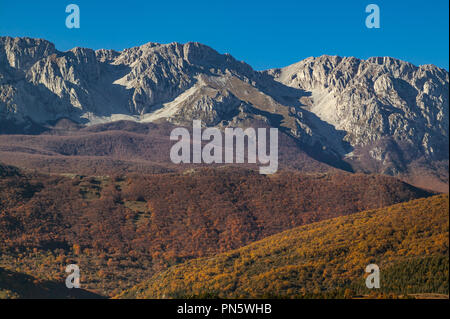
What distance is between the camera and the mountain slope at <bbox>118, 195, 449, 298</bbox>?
60031mm

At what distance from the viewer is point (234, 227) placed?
143 metres

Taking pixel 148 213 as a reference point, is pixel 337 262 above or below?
below

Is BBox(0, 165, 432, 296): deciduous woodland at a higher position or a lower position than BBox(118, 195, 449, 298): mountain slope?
higher

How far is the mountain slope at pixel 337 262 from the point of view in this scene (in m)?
60.0

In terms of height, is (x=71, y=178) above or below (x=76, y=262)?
above

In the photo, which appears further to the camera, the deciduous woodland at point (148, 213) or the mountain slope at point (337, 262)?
the deciduous woodland at point (148, 213)

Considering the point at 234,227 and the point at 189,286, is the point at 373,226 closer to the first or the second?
the point at 189,286

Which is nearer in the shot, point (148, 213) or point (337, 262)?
Result: point (337, 262)

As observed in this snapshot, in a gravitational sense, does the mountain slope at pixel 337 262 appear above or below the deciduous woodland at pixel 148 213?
below

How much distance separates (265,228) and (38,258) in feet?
198

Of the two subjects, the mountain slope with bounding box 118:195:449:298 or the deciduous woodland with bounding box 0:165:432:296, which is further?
the deciduous woodland with bounding box 0:165:432:296

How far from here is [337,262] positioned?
246 ft
